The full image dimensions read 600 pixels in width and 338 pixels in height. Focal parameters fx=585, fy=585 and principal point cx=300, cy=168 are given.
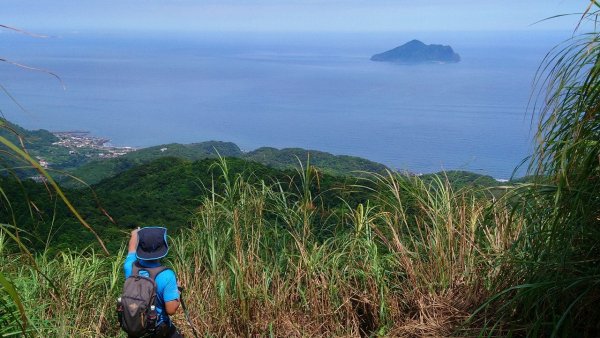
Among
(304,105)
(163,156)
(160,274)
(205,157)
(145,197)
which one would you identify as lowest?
(304,105)

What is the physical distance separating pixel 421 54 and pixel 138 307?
133 m

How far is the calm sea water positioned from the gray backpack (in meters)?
26.3

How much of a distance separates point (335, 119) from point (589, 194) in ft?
217

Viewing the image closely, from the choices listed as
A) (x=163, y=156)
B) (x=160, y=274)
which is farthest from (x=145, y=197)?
(x=160, y=274)

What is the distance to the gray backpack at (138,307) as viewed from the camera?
2104 mm

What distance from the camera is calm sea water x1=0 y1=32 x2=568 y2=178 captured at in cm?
5175

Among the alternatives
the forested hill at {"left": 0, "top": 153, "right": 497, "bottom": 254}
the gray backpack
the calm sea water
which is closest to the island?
the calm sea water

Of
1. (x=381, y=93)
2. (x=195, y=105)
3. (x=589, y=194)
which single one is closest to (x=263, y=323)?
(x=589, y=194)

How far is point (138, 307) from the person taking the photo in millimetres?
2102

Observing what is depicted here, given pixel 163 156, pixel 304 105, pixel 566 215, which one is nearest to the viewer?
pixel 566 215

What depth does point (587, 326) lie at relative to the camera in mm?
1711

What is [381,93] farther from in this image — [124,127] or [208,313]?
[208,313]

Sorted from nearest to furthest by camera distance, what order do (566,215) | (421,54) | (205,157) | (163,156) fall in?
(566,215)
(163,156)
(205,157)
(421,54)

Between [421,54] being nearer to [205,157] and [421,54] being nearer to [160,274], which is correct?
[205,157]
